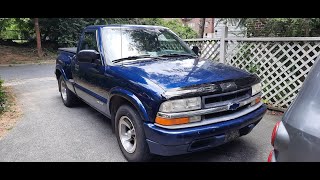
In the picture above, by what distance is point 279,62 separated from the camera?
5.56 meters

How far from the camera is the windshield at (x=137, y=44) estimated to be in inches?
156

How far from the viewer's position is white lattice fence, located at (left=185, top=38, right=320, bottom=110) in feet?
16.8

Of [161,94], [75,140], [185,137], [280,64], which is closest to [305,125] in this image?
[185,137]

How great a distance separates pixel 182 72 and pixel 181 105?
0.63 m

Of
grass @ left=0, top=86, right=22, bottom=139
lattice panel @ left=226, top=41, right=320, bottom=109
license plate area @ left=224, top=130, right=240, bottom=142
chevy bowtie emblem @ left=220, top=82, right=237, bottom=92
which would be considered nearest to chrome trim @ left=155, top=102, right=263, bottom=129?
license plate area @ left=224, top=130, right=240, bottom=142

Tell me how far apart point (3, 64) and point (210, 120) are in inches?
569

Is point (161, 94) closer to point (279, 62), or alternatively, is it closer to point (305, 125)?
point (305, 125)

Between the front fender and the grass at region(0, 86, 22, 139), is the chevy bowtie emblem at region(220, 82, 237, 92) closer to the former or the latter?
the front fender

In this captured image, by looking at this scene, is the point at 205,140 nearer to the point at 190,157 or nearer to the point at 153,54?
the point at 190,157

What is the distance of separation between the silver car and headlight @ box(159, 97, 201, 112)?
110 centimetres

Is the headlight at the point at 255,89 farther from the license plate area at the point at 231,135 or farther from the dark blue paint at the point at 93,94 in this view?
the dark blue paint at the point at 93,94

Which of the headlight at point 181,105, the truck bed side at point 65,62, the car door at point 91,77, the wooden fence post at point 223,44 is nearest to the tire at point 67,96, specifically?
the truck bed side at point 65,62
